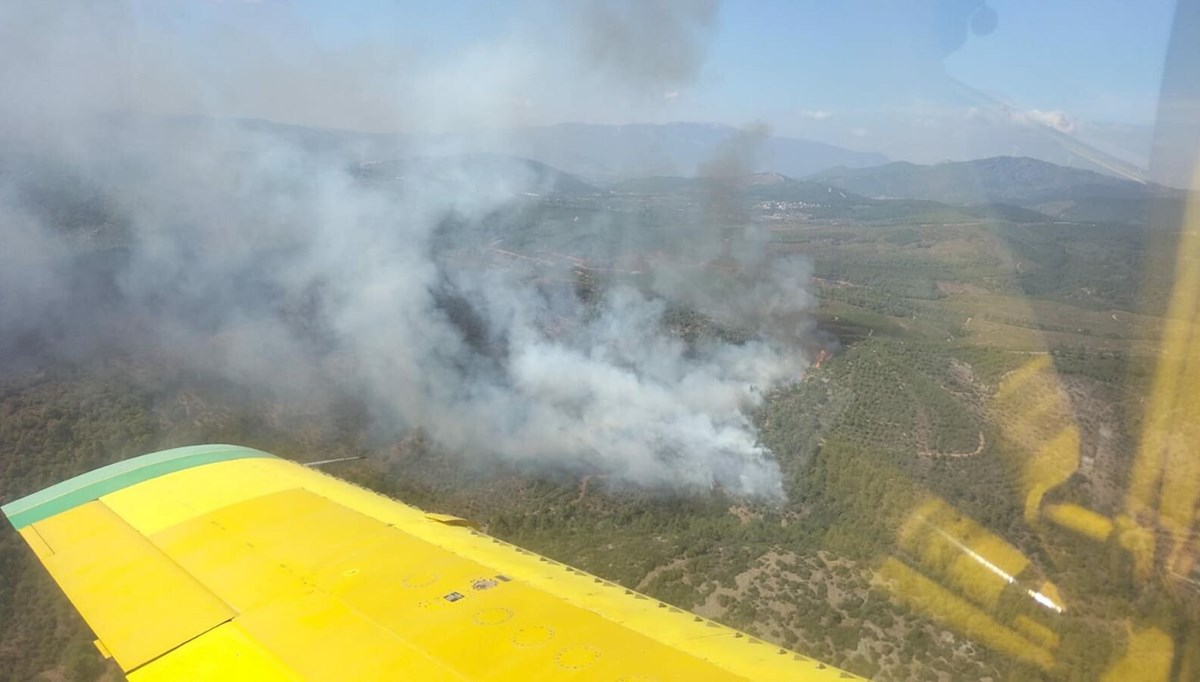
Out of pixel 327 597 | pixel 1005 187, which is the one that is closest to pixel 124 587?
pixel 327 597

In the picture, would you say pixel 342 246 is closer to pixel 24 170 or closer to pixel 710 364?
pixel 24 170

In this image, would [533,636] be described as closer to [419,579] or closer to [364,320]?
[419,579]

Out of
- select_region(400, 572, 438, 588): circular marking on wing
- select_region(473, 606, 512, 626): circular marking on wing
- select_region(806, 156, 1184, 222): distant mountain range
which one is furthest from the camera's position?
select_region(806, 156, 1184, 222): distant mountain range

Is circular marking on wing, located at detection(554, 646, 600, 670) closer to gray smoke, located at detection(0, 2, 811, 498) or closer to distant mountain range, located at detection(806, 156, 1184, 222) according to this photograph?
gray smoke, located at detection(0, 2, 811, 498)

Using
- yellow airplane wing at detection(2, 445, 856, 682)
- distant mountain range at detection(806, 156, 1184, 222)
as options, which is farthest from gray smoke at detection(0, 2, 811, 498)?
distant mountain range at detection(806, 156, 1184, 222)

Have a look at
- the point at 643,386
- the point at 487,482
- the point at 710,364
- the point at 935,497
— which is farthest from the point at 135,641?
the point at 710,364

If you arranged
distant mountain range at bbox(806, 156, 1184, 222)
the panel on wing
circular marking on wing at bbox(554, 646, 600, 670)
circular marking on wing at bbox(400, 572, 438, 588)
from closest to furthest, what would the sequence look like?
circular marking on wing at bbox(554, 646, 600, 670) < the panel on wing < circular marking on wing at bbox(400, 572, 438, 588) < distant mountain range at bbox(806, 156, 1184, 222)

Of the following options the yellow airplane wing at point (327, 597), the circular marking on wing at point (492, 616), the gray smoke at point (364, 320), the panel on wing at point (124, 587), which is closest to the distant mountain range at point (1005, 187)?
the gray smoke at point (364, 320)
